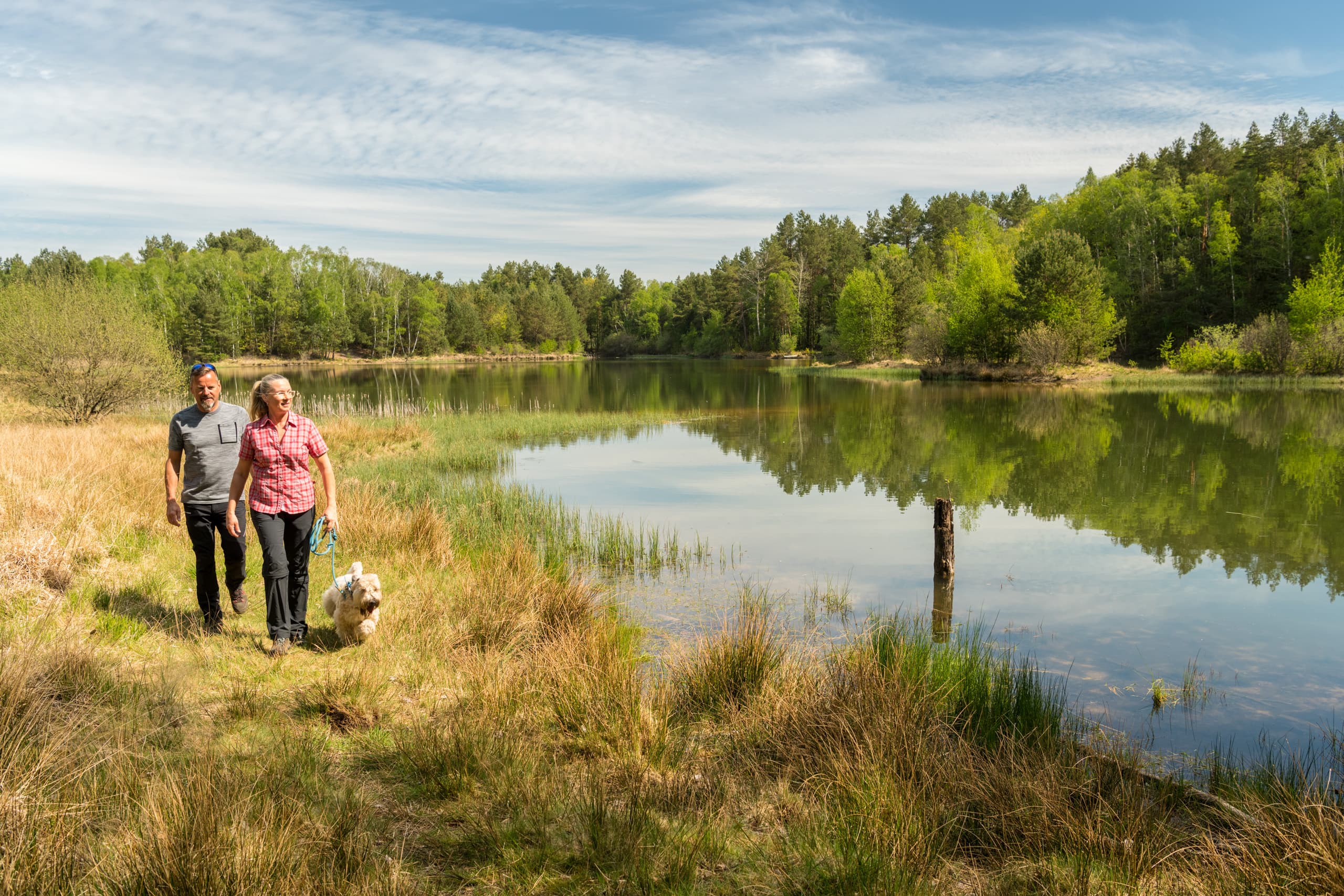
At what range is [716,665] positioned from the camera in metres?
5.69

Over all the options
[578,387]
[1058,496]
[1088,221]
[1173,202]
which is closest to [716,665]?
[1058,496]

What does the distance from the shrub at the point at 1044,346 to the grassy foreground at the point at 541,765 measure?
141 ft

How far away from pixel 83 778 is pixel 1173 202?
2807 inches

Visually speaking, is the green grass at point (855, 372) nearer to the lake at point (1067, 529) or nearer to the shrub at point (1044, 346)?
the shrub at point (1044, 346)

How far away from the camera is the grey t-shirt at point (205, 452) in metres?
5.72

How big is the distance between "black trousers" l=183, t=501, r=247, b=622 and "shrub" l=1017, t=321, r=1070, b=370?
4672 cm

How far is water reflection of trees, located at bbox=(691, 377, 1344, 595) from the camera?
12.1 m

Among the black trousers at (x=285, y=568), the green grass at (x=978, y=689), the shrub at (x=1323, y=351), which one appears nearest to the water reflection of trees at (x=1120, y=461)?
the green grass at (x=978, y=689)

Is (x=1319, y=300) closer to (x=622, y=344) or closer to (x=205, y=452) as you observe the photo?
(x=205, y=452)

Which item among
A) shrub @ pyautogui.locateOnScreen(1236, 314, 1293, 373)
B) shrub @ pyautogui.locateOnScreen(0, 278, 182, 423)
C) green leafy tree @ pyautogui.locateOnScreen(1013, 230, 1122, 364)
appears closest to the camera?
shrub @ pyautogui.locateOnScreen(0, 278, 182, 423)

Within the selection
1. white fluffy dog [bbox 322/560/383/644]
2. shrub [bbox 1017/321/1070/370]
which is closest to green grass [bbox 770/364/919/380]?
shrub [bbox 1017/321/1070/370]

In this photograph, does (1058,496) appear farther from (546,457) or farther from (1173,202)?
(1173,202)

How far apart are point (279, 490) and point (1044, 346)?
46986 millimetres

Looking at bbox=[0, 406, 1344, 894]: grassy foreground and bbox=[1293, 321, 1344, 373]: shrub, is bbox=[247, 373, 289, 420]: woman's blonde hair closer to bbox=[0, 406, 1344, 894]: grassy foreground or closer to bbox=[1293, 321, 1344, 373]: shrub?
bbox=[0, 406, 1344, 894]: grassy foreground
